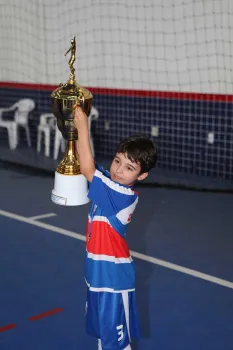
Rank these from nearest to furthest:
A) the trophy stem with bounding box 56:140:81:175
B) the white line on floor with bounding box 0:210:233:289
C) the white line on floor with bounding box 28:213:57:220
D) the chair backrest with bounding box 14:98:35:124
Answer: the trophy stem with bounding box 56:140:81:175 → the white line on floor with bounding box 0:210:233:289 → the white line on floor with bounding box 28:213:57:220 → the chair backrest with bounding box 14:98:35:124

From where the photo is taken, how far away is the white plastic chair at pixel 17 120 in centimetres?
912

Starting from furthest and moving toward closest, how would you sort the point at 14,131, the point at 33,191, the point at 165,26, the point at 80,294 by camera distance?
the point at 14,131
the point at 165,26
the point at 33,191
the point at 80,294

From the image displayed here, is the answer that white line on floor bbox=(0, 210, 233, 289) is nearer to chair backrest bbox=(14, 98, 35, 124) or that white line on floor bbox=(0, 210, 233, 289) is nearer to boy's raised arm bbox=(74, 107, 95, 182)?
boy's raised arm bbox=(74, 107, 95, 182)

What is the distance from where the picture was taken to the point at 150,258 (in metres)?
4.44

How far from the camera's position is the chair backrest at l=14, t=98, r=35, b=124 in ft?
30.6

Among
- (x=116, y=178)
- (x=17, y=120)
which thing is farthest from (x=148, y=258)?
(x=17, y=120)

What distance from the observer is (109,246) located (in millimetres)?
2236

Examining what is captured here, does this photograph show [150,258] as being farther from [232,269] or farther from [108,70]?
[108,70]

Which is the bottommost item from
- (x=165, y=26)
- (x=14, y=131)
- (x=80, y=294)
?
(x=80, y=294)

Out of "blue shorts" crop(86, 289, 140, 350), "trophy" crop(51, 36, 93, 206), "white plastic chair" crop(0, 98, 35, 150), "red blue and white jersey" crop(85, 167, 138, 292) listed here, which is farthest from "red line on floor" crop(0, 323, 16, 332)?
"white plastic chair" crop(0, 98, 35, 150)

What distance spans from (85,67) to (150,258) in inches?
198

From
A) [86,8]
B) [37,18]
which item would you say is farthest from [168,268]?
[37,18]

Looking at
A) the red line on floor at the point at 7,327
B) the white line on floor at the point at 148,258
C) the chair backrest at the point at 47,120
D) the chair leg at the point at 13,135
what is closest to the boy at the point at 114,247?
the red line on floor at the point at 7,327

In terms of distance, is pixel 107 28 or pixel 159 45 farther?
pixel 107 28
